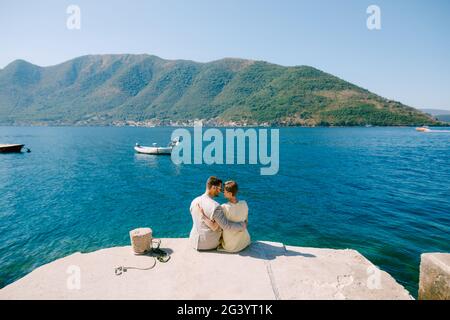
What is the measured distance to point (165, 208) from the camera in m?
21.1

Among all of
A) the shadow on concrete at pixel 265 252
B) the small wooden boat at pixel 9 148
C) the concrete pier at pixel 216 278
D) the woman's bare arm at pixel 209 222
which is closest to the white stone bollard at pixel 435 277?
the concrete pier at pixel 216 278

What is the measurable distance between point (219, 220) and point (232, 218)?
17.2 inches

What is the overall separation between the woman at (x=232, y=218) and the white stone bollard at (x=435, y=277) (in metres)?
4.39

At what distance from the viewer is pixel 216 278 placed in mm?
6344

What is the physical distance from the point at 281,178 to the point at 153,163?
2356 cm

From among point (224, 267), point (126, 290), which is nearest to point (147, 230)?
point (126, 290)

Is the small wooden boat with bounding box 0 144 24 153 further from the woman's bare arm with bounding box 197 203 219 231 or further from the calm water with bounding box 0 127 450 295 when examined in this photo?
the woman's bare arm with bounding box 197 203 219 231

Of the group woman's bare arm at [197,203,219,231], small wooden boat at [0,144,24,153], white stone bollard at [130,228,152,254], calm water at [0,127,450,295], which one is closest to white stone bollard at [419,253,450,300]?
calm water at [0,127,450,295]

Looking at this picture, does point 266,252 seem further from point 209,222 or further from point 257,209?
point 257,209

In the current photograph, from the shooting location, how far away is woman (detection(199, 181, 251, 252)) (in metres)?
6.98

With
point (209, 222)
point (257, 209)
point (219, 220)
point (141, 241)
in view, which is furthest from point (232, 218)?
point (257, 209)
